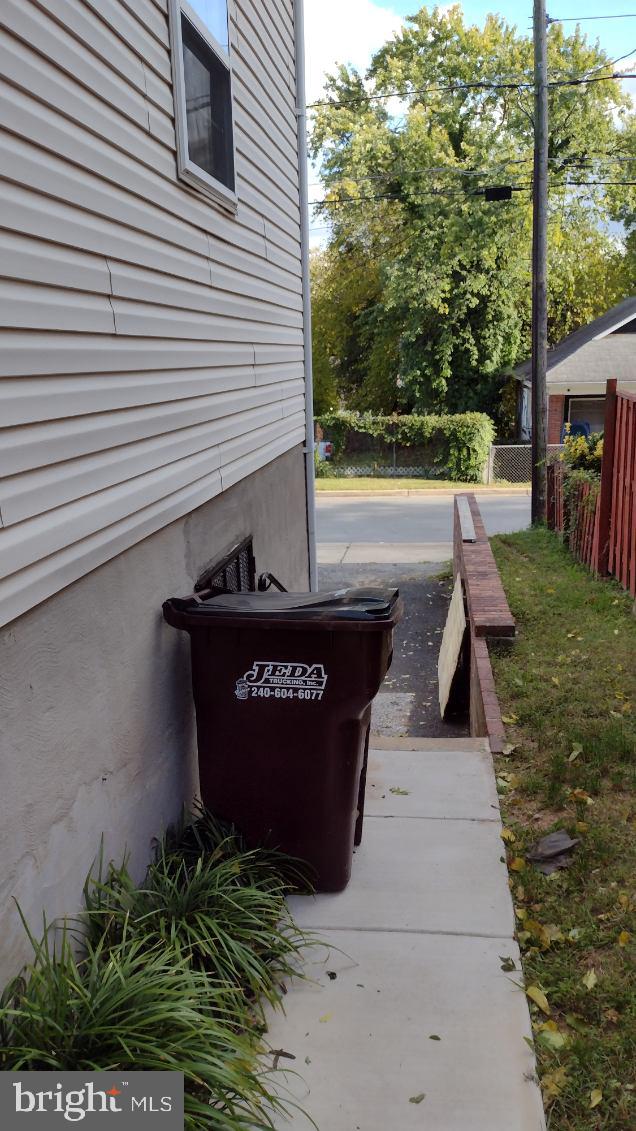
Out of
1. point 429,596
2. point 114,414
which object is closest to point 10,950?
point 114,414

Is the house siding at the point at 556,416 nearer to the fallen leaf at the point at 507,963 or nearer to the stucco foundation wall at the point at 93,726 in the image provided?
the stucco foundation wall at the point at 93,726

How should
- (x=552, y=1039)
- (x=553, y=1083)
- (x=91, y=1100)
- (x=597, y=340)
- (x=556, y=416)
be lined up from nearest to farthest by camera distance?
(x=91, y=1100)
(x=553, y=1083)
(x=552, y=1039)
(x=597, y=340)
(x=556, y=416)

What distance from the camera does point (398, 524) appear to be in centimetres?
1908

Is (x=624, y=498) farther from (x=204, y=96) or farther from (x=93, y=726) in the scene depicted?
(x=93, y=726)

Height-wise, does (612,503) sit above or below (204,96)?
below

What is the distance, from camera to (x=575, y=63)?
32.0 m

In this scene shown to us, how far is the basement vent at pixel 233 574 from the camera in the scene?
435 centimetres

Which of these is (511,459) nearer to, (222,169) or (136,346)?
(222,169)

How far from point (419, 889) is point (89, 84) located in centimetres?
327

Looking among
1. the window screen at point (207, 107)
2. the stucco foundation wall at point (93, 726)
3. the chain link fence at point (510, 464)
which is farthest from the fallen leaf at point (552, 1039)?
the chain link fence at point (510, 464)

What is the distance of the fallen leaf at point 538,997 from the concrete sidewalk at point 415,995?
5 centimetres

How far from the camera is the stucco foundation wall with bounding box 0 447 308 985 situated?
241 centimetres

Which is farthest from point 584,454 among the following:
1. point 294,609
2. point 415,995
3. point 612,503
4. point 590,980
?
point 415,995

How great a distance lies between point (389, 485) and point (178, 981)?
24.2 metres
